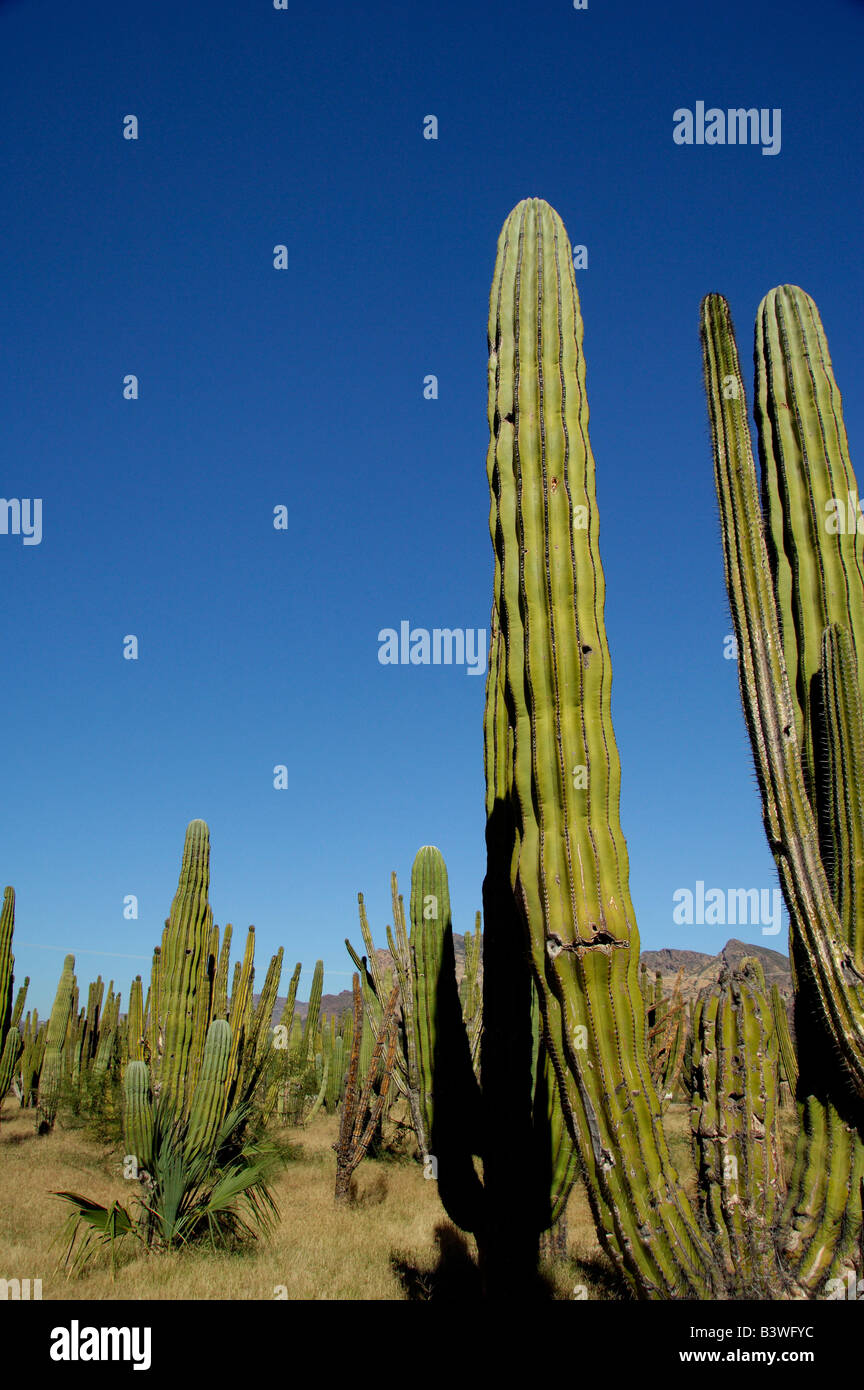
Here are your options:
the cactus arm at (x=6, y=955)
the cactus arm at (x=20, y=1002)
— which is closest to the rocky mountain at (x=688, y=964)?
the cactus arm at (x=20, y=1002)

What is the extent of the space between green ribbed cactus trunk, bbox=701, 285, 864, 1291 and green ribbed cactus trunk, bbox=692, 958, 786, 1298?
0.15 meters

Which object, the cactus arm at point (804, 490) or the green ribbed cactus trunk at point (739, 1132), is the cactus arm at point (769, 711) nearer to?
the cactus arm at point (804, 490)

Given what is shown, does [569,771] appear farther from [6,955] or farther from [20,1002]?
[20,1002]

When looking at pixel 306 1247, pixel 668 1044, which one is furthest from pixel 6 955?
pixel 668 1044

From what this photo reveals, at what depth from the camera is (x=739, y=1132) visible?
9.71 feet

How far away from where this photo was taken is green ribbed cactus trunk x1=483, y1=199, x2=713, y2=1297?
275 cm

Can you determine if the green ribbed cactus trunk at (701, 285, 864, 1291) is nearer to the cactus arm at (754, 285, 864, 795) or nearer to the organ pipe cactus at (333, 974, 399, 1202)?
the cactus arm at (754, 285, 864, 795)

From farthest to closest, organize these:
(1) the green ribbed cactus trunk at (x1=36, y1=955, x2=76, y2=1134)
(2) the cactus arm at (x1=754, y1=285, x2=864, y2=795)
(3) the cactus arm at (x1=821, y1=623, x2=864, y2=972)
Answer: (1) the green ribbed cactus trunk at (x1=36, y1=955, x2=76, y2=1134) < (2) the cactus arm at (x1=754, y1=285, x2=864, y2=795) < (3) the cactus arm at (x1=821, y1=623, x2=864, y2=972)

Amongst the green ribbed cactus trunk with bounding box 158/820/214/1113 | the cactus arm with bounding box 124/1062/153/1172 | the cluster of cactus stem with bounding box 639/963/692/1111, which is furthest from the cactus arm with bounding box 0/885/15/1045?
the cluster of cactus stem with bounding box 639/963/692/1111

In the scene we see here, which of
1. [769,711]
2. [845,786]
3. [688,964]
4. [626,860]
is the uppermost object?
[769,711]

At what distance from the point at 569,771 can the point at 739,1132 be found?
4.56 feet

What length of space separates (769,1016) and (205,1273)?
6.03m
